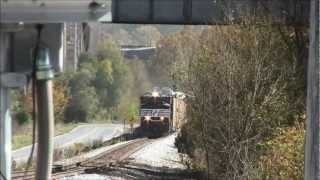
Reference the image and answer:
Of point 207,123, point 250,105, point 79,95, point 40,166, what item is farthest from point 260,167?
point 79,95

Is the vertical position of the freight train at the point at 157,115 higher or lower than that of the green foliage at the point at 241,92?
lower

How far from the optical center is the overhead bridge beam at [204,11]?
2306cm

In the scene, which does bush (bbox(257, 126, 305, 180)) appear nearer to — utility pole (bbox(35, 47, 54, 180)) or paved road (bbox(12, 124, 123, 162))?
utility pole (bbox(35, 47, 54, 180))

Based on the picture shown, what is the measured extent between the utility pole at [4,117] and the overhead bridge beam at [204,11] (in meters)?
19.3

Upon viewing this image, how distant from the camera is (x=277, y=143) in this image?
66.7 ft

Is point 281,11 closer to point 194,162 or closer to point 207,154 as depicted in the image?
point 207,154

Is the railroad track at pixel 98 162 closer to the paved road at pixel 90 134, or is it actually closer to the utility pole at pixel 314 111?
the paved road at pixel 90 134

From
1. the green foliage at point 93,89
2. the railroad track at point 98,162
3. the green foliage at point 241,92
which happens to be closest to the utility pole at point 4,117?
the green foliage at point 241,92

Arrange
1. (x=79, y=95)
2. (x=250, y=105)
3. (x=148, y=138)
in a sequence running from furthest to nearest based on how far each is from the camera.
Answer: (x=148, y=138)
(x=79, y=95)
(x=250, y=105)

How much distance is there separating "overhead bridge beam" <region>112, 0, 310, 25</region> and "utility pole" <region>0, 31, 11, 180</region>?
63.3ft

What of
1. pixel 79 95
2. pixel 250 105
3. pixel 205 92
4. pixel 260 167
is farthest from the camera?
pixel 79 95

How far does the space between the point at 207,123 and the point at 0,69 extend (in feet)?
72.6

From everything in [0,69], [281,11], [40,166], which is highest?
[281,11]

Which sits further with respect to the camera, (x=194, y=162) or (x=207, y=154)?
(x=194, y=162)
